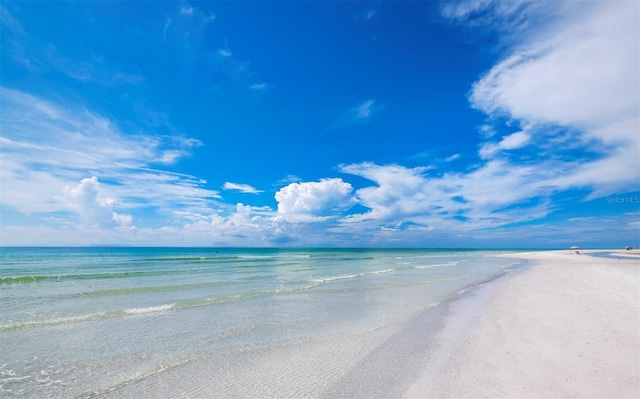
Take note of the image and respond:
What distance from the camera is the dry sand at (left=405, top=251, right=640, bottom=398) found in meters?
5.90

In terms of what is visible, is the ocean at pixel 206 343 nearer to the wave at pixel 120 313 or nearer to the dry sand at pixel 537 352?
the wave at pixel 120 313

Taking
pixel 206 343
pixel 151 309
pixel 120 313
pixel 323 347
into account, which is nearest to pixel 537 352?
pixel 323 347

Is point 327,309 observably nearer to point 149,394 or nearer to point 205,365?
point 205,365

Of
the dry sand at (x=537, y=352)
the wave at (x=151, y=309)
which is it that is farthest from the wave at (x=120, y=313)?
the dry sand at (x=537, y=352)

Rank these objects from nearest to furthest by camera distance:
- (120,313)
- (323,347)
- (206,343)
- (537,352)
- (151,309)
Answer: (537,352)
(323,347)
(206,343)
(120,313)
(151,309)

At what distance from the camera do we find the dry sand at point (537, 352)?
232 inches

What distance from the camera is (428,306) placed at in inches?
571

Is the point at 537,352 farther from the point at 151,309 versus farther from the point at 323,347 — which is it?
the point at 151,309

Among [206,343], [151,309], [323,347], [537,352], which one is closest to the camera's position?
[537,352]

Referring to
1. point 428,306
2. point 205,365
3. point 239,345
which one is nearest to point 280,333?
point 239,345

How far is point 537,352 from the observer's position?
782 cm

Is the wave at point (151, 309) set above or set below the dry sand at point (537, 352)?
below

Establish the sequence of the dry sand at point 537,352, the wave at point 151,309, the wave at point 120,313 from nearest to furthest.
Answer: the dry sand at point 537,352 < the wave at point 120,313 < the wave at point 151,309

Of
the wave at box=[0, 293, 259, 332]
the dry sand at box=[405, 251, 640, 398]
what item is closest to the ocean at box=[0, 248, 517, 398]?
the wave at box=[0, 293, 259, 332]
